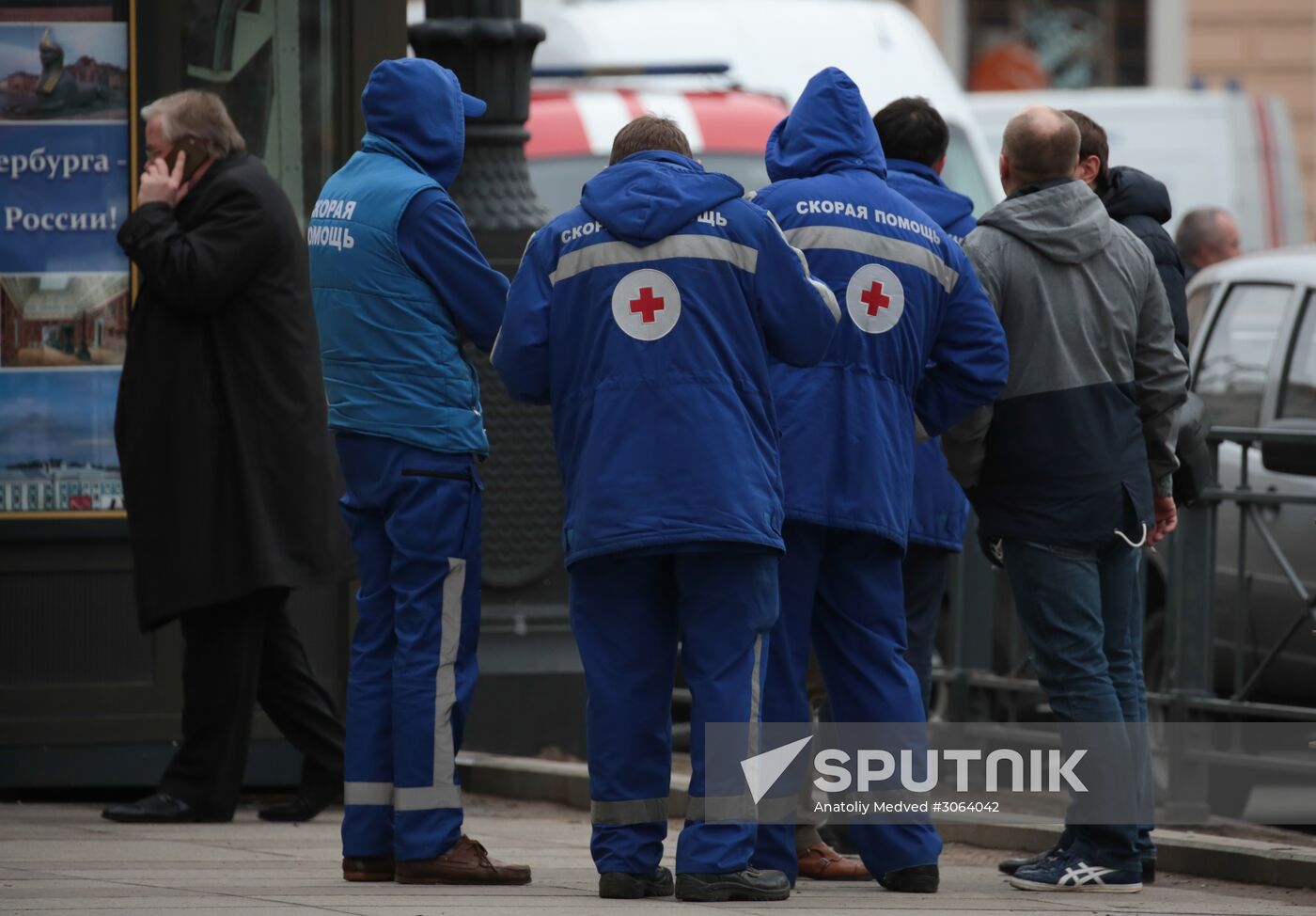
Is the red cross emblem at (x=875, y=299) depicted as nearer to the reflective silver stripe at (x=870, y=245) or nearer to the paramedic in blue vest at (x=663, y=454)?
the reflective silver stripe at (x=870, y=245)

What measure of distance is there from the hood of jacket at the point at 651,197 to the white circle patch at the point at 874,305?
1.29 ft

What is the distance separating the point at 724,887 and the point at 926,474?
140 centimetres

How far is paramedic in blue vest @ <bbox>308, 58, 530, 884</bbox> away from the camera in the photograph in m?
5.89

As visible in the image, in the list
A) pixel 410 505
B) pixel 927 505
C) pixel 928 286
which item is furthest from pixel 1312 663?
pixel 410 505

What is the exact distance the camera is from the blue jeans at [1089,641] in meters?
6.08

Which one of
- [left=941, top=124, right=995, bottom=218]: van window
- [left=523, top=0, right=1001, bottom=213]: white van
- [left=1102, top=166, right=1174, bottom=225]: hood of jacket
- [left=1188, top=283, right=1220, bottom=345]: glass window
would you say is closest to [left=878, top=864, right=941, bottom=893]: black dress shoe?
[left=1102, top=166, right=1174, bottom=225]: hood of jacket

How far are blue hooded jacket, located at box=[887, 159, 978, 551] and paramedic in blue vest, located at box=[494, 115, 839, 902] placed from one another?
0.91 meters

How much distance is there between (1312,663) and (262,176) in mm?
3391

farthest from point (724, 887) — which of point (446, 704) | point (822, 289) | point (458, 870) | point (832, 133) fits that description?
point (832, 133)

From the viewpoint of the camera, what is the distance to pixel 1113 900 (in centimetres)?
597

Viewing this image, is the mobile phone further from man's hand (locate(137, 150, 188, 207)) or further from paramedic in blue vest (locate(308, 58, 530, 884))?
paramedic in blue vest (locate(308, 58, 530, 884))

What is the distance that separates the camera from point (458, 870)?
588 centimetres

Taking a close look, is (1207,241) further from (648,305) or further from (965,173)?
(648,305)

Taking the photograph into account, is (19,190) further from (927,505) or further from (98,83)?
(927,505)
